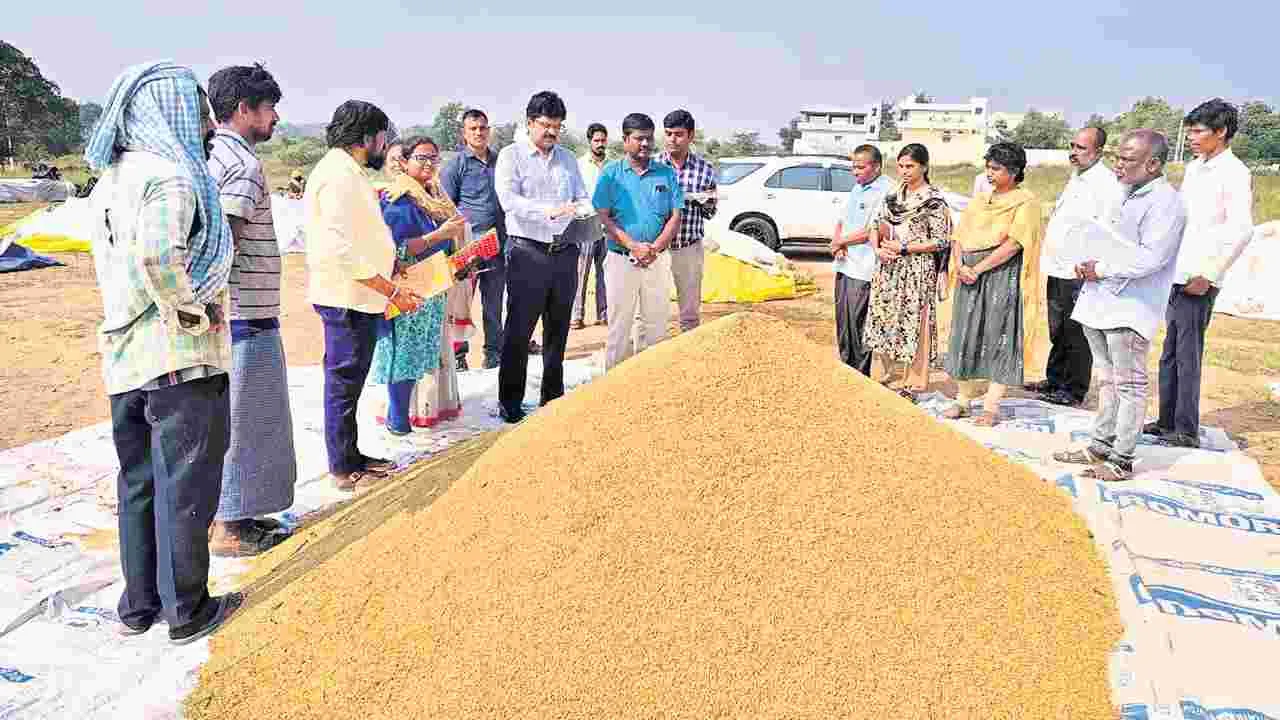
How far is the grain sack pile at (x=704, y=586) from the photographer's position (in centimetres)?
189

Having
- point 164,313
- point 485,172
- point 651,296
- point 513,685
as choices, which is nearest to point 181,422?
point 164,313

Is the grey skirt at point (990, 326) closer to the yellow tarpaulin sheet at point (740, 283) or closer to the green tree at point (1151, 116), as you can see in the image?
the yellow tarpaulin sheet at point (740, 283)

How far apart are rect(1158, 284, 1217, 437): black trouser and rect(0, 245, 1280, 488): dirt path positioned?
41 centimetres

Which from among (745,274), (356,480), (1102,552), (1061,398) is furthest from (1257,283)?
(356,480)

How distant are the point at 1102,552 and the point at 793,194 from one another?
25.1 ft

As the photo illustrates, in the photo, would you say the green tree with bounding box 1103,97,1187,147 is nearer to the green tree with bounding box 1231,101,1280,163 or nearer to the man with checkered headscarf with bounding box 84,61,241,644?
the green tree with bounding box 1231,101,1280,163

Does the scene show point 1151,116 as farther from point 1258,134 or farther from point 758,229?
point 758,229

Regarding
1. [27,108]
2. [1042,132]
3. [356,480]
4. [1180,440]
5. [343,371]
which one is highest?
[1042,132]

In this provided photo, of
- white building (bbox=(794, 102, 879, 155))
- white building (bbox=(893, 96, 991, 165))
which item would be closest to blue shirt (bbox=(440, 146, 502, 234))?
white building (bbox=(794, 102, 879, 155))

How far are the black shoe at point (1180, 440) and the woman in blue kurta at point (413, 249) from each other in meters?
3.36

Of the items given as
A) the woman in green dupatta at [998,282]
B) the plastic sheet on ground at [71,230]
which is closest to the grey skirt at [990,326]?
the woman in green dupatta at [998,282]

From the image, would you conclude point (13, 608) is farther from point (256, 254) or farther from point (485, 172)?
point (485, 172)

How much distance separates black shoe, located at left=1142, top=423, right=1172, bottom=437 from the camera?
4016 millimetres

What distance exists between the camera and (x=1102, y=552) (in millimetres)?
2758
